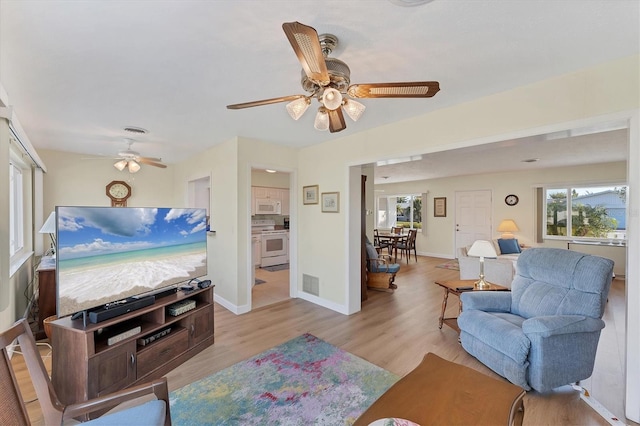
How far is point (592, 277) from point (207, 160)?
16.4ft

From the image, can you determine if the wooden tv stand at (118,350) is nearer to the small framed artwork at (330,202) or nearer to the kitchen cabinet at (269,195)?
the small framed artwork at (330,202)

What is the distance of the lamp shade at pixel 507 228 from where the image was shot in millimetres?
6676

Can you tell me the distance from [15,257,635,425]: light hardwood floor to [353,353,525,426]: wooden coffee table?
2.31 feet

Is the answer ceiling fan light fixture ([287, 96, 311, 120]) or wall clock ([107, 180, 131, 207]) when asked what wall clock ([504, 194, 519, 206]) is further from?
wall clock ([107, 180, 131, 207])

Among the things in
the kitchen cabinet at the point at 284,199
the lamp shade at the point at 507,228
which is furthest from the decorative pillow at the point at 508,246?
the kitchen cabinet at the point at 284,199

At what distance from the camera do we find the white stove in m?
6.86

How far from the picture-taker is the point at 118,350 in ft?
6.86

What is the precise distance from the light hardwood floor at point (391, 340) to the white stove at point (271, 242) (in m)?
2.68

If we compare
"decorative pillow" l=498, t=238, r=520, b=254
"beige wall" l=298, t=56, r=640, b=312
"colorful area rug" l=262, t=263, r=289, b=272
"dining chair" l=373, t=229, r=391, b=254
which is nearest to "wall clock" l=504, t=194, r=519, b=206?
"decorative pillow" l=498, t=238, r=520, b=254

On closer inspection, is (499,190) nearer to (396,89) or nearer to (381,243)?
(381,243)

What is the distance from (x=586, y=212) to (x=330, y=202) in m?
6.27

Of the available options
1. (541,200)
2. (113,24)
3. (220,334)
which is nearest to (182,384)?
(220,334)

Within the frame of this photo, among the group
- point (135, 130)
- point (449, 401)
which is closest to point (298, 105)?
point (449, 401)

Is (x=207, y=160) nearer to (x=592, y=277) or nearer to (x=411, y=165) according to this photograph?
(x=411, y=165)
